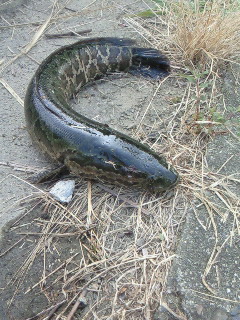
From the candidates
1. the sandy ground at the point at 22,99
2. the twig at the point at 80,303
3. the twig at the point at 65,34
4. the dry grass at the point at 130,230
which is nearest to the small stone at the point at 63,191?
the dry grass at the point at 130,230

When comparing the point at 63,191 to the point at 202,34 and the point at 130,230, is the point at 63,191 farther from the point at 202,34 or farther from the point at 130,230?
the point at 202,34

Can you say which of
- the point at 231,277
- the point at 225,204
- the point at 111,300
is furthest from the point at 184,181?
the point at 111,300

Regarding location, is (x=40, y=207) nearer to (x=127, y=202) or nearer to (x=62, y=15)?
(x=127, y=202)

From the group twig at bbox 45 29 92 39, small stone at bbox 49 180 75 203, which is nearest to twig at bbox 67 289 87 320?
small stone at bbox 49 180 75 203

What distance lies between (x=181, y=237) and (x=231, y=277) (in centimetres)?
39

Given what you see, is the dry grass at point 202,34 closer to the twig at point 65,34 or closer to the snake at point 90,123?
the snake at point 90,123

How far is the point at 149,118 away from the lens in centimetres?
398

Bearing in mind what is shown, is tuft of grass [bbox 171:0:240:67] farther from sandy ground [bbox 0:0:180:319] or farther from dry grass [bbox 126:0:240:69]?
sandy ground [bbox 0:0:180:319]

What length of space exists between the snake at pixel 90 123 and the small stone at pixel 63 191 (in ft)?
0.41

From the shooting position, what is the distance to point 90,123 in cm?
354

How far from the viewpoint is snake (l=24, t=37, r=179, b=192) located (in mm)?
3254

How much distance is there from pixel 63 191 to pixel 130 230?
0.58 metres

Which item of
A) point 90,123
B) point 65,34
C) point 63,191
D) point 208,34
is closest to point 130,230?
point 63,191

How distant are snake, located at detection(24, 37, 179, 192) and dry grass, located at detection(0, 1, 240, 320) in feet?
0.49
